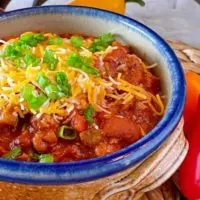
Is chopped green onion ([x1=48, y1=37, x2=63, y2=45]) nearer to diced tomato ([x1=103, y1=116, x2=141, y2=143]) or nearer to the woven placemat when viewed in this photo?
diced tomato ([x1=103, y1=116, x2=141, y2=143])

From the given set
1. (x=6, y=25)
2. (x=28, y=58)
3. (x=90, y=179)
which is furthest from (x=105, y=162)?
(x=6, y=25)

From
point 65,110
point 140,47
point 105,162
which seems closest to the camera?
point 105,162

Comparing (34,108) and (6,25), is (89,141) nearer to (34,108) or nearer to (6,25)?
(34,108)

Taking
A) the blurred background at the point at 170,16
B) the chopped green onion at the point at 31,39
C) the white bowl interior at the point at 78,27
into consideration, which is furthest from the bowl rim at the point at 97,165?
the blurred background at the point at 170,16

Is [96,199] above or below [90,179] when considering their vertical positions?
below

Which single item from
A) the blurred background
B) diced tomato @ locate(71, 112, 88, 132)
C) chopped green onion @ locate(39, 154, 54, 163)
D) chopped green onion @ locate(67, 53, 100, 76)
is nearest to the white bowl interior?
chopped green onion @ locate(67, 53, 100, 76)

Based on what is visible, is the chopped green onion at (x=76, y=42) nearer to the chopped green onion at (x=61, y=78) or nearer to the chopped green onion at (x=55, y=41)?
the chopped green onion at (x=55, y=41)
